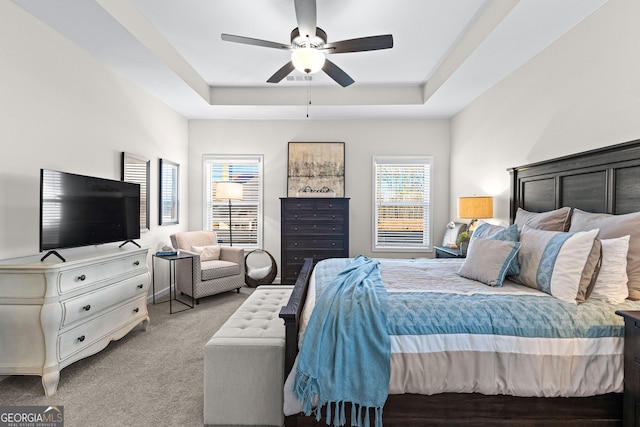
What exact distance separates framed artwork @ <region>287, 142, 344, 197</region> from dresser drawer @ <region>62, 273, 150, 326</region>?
2.80 metres

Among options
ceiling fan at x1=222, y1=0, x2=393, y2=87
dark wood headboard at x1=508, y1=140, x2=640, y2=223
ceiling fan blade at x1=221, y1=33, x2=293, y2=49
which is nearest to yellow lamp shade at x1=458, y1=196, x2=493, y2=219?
dark wood headboard at x1=508, y1=140, x2=640, y2=223

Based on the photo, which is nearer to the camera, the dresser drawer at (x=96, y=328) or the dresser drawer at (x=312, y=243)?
the dresser drawer at (x=96, y=328)

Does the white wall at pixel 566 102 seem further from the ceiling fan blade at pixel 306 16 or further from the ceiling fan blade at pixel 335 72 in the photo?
the ceiling fan blade at pixel 306 16

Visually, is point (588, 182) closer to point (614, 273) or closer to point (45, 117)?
point (614, 273)

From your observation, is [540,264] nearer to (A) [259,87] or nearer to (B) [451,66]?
(B) [451,66]

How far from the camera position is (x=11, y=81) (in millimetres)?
2334

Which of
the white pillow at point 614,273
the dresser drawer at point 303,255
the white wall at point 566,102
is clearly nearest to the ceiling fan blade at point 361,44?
the white wall at point 566,102

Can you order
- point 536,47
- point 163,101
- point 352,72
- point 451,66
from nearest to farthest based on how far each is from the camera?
point 536,47 → point 451,66 → point 352,72 → point 163,101

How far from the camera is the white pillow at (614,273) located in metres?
1.77

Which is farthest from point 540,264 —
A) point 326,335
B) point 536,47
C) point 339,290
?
point 536,47

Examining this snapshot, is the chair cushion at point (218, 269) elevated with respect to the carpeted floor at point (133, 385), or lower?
elevated

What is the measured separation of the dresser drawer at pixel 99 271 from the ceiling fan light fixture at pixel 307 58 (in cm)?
234

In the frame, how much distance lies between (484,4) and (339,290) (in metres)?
2.77

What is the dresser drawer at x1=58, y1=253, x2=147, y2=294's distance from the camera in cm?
225
